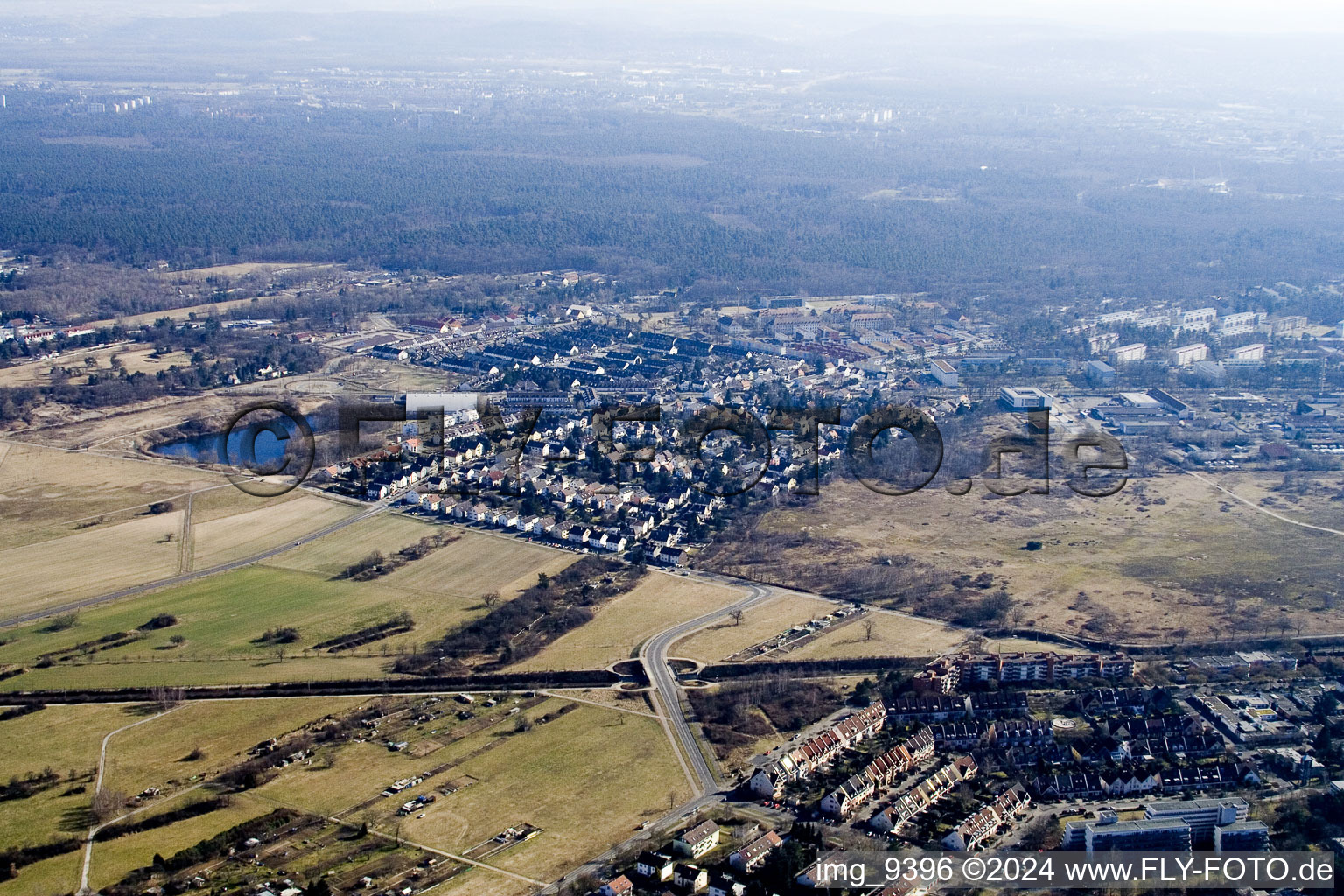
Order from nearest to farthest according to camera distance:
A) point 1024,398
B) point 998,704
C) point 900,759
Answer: point 900,759 → point 998,704 → point 1024,398

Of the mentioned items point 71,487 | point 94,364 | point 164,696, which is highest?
point 94,364

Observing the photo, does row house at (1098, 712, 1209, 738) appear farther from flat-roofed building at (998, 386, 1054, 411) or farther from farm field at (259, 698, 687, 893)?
flat-roofed building at (998, 386, 1054, 411)

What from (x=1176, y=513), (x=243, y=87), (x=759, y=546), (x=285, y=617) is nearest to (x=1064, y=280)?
(x=1176, y=513)

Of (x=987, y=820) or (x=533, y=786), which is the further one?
(x=533, y=786)

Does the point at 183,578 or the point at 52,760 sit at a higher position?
the point at 183,578

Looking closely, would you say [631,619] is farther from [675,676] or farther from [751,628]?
[675,676]

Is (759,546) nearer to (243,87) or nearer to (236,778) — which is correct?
(236,778)

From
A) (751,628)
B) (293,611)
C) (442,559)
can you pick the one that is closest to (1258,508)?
(751,628)

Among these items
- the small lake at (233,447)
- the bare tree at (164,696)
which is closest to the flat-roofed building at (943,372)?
the small lake at (233,447)
